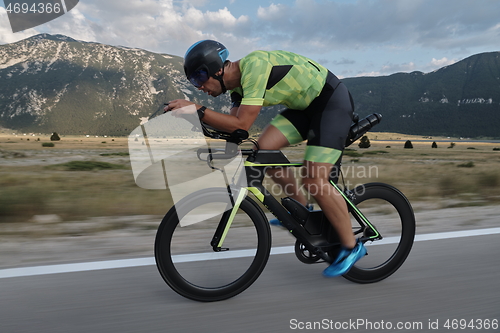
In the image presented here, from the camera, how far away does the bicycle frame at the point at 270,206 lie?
2.61 meters

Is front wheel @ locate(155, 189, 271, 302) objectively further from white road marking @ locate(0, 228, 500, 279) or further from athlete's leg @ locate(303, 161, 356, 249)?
athlete's leg @ locate(303, 161, 356, 249)

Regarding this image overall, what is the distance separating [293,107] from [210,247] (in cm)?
113

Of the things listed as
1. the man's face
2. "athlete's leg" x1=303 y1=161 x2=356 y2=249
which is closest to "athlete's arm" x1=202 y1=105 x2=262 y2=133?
the man's face

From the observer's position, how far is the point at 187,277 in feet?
8.63

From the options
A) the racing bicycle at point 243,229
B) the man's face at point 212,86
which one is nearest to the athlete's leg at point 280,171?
the racing bicycle at point 243,229

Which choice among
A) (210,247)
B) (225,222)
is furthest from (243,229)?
(210,247)

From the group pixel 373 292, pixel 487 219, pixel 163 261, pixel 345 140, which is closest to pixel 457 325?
pixel 373 292

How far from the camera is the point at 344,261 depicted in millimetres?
2742

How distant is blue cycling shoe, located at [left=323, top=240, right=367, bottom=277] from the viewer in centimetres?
270

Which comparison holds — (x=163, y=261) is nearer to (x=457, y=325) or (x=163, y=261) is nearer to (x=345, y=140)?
(x=345, y=140)

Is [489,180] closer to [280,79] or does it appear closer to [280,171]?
[280,171]

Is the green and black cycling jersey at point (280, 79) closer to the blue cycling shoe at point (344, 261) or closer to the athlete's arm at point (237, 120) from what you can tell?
the athlete's arm at point (237, 120)

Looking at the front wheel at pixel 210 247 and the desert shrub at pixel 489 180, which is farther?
the desert shrub at pixel 489 180

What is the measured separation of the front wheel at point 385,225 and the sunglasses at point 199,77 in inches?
54.3
